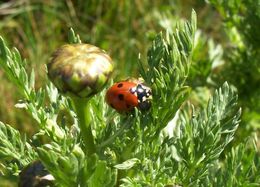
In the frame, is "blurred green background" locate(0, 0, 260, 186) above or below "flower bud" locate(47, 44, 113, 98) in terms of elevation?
below

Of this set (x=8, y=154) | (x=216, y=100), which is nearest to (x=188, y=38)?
(x=216, y=100)

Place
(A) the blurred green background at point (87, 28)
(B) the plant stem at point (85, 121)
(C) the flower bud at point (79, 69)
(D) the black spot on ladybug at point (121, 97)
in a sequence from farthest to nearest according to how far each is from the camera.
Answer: (A) the blurred green background at point (87, 28) < (D) the black spot on ladybug at point (121, 97) < (B) the plant stem at point (85, 121) < (C) the flower bud at point (79, 69)

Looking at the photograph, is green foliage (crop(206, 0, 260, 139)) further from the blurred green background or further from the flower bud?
the flower bud

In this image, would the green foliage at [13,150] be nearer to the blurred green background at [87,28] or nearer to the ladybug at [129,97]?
the ladybug at [129,97]

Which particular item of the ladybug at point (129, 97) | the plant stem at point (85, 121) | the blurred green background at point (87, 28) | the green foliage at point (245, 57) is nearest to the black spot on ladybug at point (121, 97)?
the ladybug at point (129, 97)

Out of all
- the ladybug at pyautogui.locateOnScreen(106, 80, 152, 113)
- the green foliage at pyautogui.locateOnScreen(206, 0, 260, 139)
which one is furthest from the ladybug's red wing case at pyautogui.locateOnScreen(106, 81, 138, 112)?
the green foliage at pyautogui.locateOnScreen(206, 0, 260, 139)

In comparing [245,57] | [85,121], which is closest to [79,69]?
[85,121]

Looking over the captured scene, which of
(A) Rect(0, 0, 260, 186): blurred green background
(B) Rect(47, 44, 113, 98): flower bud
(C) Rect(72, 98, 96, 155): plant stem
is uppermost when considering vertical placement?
(B) Rect(47, 44, 113, 98): flower bud
